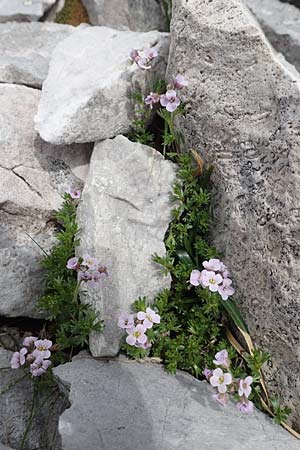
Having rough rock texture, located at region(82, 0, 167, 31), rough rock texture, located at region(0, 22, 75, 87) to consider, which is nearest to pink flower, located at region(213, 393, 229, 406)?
rough rock texture, located at region(0, 22, 75, 87)

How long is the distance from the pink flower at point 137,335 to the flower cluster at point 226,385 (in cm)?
37

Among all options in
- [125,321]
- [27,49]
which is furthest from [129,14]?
[125,321]

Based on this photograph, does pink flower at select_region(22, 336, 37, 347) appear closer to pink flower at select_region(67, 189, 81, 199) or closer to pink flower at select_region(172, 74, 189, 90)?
pink flower at select_region(67, 189, 81, 199)

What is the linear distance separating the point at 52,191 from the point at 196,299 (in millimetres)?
1088

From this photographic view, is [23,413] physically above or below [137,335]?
below

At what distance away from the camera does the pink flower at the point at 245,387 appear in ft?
9.96

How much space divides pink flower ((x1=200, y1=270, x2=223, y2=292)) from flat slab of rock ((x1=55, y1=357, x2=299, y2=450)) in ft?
1.67

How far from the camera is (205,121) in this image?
345 cm

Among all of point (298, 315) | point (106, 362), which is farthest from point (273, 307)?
point (106, 362)

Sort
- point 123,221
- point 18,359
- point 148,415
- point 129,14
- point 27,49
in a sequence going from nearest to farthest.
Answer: point 148,415, point 18,359, point 123,221, point 27,49, point 129,14

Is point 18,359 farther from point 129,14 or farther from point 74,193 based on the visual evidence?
point 129,14

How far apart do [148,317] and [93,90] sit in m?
1.32

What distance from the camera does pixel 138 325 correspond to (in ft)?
10.3

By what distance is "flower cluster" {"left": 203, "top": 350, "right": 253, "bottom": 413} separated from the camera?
120 inches
